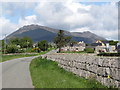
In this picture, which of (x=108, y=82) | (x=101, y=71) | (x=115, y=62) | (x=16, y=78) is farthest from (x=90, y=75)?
(x=16, y=78)

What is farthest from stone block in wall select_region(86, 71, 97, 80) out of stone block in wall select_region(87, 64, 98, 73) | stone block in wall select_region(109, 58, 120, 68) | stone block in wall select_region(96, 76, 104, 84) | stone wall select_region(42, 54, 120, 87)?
stone block in wall select_region(109, 58, 120, 68)

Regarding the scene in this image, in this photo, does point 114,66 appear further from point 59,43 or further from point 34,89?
point 59,43

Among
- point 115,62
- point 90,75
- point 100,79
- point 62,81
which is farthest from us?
point 62,81

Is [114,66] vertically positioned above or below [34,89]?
above

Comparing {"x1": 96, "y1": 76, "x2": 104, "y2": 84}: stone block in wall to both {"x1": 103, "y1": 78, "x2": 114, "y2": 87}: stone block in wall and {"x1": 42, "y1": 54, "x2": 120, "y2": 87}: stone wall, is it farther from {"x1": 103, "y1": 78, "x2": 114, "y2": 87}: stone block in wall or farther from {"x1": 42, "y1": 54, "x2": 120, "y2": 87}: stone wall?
{"x1": 103, "y1": 78, "x2": 114, "y2": 87}: stone block in wall

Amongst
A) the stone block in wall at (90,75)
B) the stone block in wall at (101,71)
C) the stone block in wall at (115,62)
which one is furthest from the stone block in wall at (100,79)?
the stone block in wall at (115,62)

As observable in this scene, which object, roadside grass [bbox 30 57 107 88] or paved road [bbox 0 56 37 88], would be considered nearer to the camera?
roadside grass [bbox 30 57 107 88]

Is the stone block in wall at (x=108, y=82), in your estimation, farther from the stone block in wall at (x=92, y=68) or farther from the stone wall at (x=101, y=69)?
the stone block in wall at (x=92, y=68)

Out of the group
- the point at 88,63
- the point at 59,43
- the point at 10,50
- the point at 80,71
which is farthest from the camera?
the point at 59,43

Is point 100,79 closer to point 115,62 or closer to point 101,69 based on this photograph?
point 101,69

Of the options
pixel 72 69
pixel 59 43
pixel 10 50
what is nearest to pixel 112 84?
pixel 72 69

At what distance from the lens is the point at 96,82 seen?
36.9 feet

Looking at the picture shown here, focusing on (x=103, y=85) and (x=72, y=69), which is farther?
(x=72, y=69)

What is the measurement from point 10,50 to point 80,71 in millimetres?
100520
